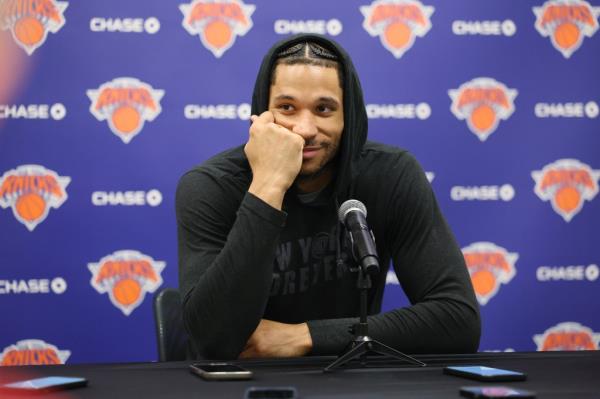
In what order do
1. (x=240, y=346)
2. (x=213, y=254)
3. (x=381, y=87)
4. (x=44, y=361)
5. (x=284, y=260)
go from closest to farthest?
1. (x=240, y=346)
2. (x=213, y=254)
3. (x=284, y=260)
4. (x=44, y=361)
5. (x=381, y=87)

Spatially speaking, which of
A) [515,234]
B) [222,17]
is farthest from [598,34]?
[222,17]

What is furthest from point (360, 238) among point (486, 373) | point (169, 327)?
point (169, 327)

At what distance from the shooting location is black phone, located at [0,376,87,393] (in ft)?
4.04

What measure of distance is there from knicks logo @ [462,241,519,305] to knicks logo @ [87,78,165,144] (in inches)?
66.6

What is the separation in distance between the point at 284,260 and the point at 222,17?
1.75 m

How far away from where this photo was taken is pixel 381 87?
358 cm

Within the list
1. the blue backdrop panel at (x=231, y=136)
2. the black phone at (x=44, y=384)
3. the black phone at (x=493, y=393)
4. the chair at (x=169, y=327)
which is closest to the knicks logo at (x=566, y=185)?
the blue backdrop panel at (x=231, y=136)

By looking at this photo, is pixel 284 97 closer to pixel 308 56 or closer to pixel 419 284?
pixel 308 56

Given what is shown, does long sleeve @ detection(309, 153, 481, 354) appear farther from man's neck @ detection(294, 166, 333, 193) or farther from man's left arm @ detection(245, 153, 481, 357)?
man's neck @ detection(294, 166, 333, 193)

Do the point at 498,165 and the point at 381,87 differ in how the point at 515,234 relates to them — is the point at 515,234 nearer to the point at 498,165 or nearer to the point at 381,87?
the point at 498,165

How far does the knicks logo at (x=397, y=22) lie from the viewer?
3.58 m

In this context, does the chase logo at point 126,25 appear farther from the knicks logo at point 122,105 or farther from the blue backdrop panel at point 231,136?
the knicks logo at point 122,105

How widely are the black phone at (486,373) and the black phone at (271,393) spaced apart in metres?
0.36

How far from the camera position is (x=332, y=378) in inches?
55.4
